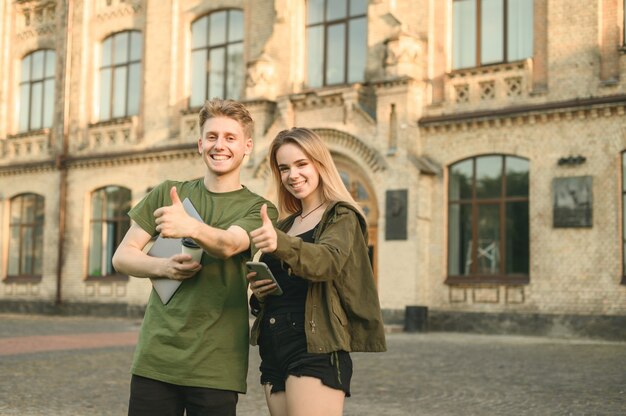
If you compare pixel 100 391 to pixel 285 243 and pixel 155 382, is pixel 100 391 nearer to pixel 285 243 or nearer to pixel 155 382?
pixel 155 382

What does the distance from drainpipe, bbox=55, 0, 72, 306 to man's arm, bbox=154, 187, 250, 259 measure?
984 inches

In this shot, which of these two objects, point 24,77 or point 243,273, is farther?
point 24,77

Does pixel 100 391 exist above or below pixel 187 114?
below

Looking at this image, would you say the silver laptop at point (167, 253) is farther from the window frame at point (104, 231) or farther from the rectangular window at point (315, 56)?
the window frame at point (104, 231)

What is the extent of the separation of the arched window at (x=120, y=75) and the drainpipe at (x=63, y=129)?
49.3 inches

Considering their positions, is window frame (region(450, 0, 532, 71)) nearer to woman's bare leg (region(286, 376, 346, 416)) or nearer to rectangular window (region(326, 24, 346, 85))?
rectangular window (region(326, 24, 346, 85))

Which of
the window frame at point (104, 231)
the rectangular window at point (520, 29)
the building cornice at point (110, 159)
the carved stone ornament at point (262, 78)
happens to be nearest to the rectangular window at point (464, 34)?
the rectangular window at point (520, 29)

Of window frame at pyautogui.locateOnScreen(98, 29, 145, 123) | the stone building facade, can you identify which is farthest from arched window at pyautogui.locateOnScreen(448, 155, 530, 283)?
window frame at pyautogui.locateOnScreen(98, 29, 145, 123)

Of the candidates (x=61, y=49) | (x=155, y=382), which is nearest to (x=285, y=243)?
(x=155, y=382)

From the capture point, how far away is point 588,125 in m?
17.9

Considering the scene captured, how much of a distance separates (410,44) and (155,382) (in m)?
17.1

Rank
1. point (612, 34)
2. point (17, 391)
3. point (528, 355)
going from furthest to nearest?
point (612, 34) → point (528, 355) → point (17, 391)

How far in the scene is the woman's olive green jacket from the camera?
3.19m

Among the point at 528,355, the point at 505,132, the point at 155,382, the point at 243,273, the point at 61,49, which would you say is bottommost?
the point at 528,355
